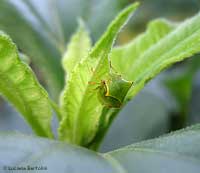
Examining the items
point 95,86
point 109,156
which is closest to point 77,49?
point 95,86

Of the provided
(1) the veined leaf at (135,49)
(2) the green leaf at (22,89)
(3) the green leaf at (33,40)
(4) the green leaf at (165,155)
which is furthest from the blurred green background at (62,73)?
(4) the green leaf at (165,155)

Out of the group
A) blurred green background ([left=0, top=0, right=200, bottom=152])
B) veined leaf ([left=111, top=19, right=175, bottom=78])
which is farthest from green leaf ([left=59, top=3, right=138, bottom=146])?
blurred green background ([left=0, top=0, right=200, bottom=152])

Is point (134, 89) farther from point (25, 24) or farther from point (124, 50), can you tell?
point (25, 24)

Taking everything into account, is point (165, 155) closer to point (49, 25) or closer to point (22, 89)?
point (22, 89)

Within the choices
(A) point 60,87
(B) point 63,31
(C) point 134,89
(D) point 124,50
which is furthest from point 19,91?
(B) point 63,31

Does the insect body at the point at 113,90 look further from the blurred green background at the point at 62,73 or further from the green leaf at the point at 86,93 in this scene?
the blurred green background at the point at 62,73

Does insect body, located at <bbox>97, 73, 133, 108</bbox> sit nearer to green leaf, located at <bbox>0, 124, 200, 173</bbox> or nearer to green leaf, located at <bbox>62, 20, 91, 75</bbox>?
green leaf, located at <bbox>0, 124, 200, 173</bbox>

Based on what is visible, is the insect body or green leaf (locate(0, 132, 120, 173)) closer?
green leaf (locate(0, 132, 120, 173))

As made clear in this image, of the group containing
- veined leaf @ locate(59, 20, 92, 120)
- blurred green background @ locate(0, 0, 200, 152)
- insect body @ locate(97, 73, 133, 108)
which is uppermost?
insect body @ locate(97, 73, 133, 108)
